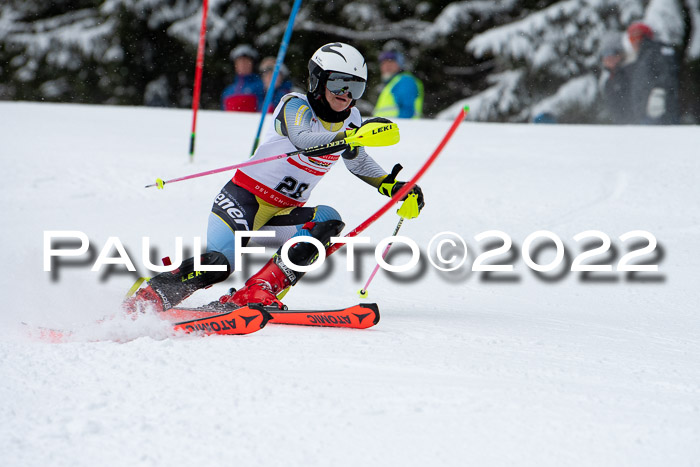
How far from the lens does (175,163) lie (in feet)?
24.6

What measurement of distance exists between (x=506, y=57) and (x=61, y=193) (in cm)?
845

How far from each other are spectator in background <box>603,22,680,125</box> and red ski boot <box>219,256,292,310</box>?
6.24m

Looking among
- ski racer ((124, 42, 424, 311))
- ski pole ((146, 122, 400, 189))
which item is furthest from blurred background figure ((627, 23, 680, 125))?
ski pole ((146, 122, 400, 189))

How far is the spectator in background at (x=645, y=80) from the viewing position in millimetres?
8398

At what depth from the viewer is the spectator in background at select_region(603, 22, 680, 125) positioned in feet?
27.6

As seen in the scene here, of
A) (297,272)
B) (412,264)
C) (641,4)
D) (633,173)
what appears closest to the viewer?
(297,272)

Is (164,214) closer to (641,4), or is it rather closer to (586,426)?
(586,426)

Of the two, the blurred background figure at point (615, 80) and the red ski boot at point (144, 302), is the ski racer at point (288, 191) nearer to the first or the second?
the red ski boot at point (144, 302)

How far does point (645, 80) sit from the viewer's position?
8.61m

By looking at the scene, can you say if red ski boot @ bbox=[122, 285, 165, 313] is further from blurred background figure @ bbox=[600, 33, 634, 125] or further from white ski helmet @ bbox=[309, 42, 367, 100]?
blurred background figure @ bbox=[600, 33, 634, 125]

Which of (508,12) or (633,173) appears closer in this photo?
(633,173)

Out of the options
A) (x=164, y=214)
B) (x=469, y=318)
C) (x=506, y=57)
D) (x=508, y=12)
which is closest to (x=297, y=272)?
(x=469, y=318)

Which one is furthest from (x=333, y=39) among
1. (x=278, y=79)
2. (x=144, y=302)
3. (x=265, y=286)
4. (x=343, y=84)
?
(x=144, y=302)

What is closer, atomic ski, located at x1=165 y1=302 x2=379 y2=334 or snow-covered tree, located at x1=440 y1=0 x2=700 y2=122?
atomic ski, located at x1=165 y1=302 x2=379 y2=334
